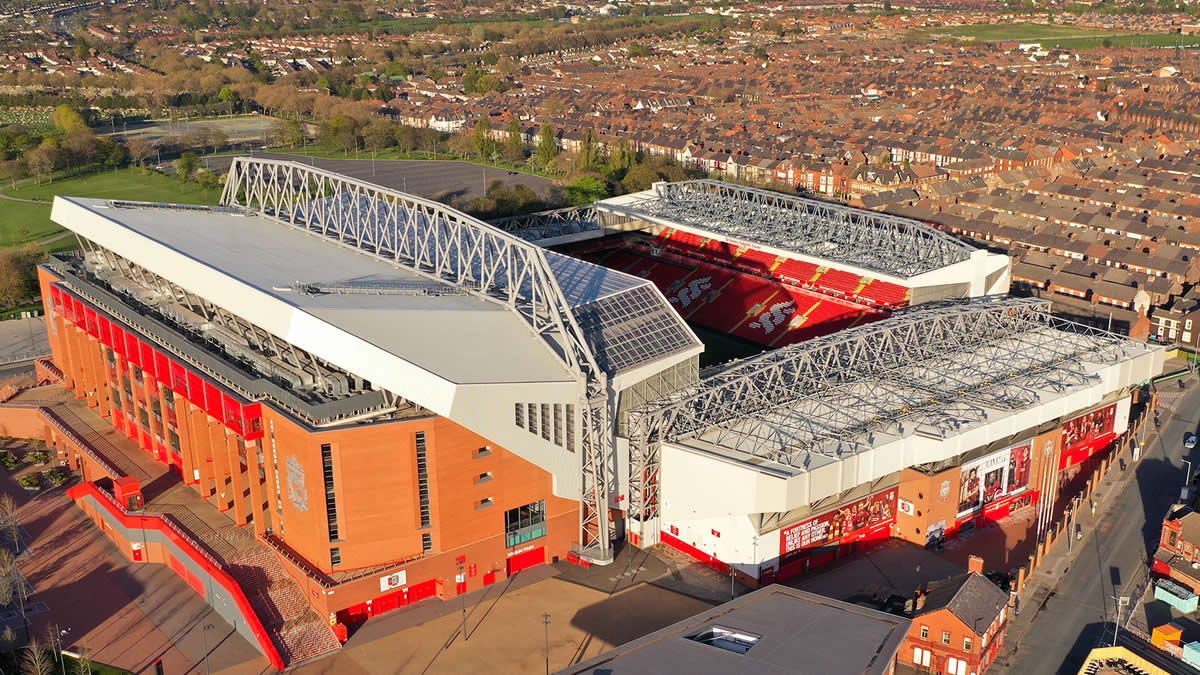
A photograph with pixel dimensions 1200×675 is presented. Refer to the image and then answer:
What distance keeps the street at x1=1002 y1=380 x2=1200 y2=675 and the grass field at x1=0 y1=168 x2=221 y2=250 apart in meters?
76.2

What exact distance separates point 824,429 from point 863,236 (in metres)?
26.9

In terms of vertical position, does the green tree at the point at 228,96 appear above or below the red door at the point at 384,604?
above

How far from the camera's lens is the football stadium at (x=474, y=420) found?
1523 inches

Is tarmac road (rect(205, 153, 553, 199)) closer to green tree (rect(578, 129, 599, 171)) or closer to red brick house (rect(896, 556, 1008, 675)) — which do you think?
green tree (rect(578, 129, 599, 171))

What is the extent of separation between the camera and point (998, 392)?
46.1 meters

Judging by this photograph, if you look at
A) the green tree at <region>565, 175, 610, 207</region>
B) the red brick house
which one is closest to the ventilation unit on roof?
the red brick house

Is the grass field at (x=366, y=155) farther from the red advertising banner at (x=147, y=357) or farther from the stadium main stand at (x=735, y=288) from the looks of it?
the red advertising banner at (x=147, y=357)

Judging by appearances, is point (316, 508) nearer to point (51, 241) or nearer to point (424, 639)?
point (424, 639)

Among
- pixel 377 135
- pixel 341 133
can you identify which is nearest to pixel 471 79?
pixel 377 135

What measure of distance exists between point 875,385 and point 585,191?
47.3 m

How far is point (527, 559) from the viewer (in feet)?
138

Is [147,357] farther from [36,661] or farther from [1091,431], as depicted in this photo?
[1091,431]

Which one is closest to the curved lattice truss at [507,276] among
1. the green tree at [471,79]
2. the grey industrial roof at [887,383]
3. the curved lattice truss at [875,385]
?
the curved lattice truss at [875,385]

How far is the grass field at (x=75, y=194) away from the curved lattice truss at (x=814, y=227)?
155 ft
